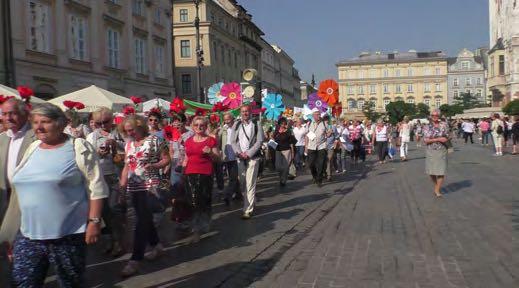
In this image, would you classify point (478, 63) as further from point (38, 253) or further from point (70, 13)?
point (38, 253)

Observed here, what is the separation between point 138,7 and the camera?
106 feet

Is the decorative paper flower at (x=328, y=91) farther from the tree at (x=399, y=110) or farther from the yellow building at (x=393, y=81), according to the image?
the yellow building at (x=393, y=81)

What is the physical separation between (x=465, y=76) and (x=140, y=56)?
107 meters

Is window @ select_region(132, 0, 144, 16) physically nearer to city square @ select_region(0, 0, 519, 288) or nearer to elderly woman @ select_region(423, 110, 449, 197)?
city square @ select_region(0, 0, 519, 288)

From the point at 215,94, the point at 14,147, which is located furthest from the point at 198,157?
the point at 215,94

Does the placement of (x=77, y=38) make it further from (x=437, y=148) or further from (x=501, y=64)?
(x=501, y=64)

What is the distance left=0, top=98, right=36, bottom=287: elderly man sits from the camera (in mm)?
4293

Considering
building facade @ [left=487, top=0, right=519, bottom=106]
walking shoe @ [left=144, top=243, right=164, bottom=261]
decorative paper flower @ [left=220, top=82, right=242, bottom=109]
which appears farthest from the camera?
building facade @ [left=487, top=0, right=519, bottom=106]

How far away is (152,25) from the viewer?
3422 centimetres

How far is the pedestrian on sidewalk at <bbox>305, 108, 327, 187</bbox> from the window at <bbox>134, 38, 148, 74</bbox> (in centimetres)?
2086

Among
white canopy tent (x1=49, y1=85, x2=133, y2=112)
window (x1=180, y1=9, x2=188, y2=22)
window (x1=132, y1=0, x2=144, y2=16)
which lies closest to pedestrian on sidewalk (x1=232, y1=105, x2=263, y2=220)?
white canopy tent (x1=49, y1=85, x2=133, y2=112)

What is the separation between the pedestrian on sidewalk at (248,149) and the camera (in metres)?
8.71

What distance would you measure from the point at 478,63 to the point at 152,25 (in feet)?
356

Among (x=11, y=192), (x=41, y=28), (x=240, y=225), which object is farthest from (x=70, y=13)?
(x=11, y=192)
